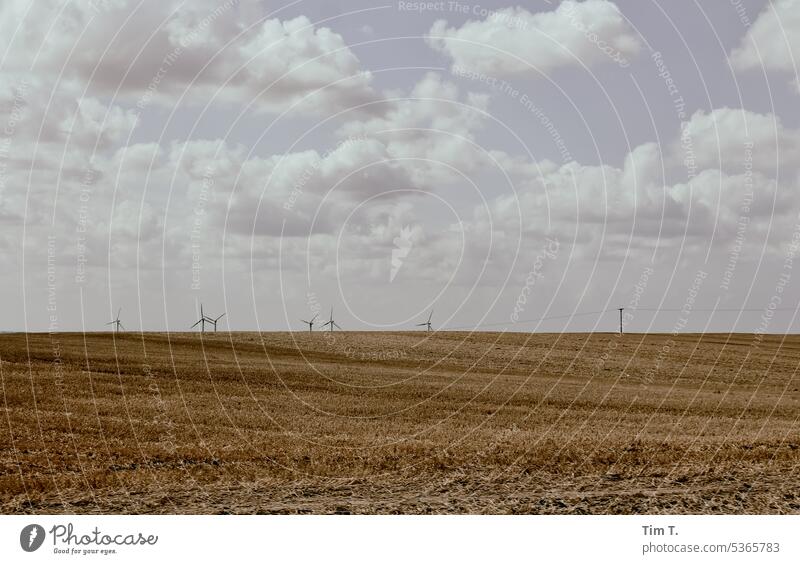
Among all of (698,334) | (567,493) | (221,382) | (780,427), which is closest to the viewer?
(567,493)

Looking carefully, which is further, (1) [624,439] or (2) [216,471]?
(1) [624,439]

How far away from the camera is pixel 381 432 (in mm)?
28672

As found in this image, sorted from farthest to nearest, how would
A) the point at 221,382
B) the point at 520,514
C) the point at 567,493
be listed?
the point at 221,382, the point at 567,493, the point at 520,514

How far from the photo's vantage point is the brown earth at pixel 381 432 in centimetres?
1512

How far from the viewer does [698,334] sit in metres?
118

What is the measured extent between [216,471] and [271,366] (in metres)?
35.8

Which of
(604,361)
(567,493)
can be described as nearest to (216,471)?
(567,493)

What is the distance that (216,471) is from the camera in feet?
64.5

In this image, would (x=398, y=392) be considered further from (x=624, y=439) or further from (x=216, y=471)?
(x=216, y=471)

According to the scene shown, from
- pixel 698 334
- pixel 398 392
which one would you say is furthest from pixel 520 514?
pixel 698 334

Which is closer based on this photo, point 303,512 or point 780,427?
point 303,512

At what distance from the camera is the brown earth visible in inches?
595

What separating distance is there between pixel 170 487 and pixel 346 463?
5547 millimetres

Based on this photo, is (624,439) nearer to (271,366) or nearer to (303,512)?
(303,512)
